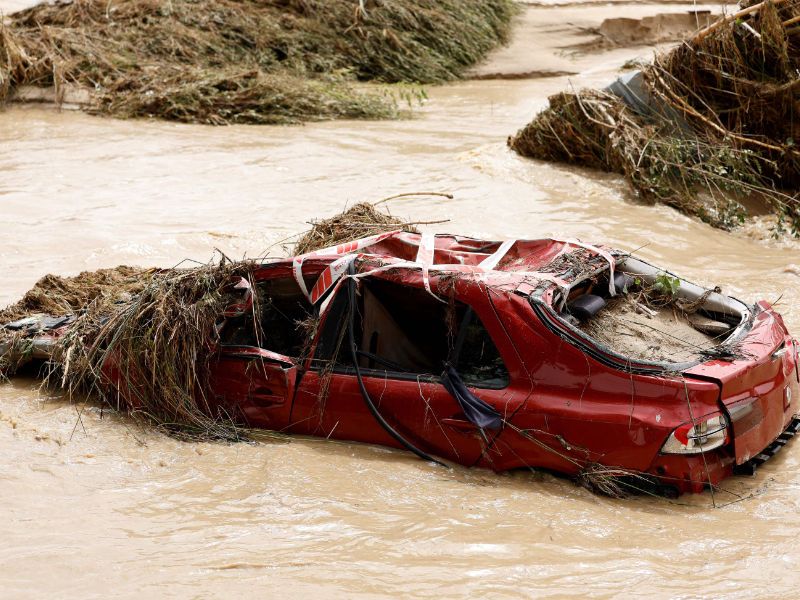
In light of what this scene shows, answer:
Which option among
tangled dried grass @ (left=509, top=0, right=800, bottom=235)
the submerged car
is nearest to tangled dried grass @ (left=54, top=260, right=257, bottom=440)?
the submerged car

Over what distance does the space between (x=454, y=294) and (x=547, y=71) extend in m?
17.2

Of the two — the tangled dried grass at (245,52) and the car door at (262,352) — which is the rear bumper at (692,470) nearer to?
the car door at (262,352)

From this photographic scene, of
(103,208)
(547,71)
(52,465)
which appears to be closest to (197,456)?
(52,465)

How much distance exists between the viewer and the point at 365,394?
6.05 metres

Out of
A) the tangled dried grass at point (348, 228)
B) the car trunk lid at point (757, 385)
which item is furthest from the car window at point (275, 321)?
the car trunk lid at point (757, 385)

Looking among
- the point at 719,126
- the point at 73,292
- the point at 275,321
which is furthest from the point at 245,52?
the point at 275,321

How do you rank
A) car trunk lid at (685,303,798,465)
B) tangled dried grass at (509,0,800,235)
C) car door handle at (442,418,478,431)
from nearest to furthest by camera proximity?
car trunk lid at (685,303,798,465), car door handle at (442,418,478,431), tangled dried grass at (509,0,800,235)

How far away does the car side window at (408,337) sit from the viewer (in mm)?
5918

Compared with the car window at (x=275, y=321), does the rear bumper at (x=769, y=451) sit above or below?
below

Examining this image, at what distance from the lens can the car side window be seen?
5.92 meters

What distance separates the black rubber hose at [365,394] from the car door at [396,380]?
3cm

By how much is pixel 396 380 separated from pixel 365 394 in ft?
0.64

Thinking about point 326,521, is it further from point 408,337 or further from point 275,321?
point 275,321

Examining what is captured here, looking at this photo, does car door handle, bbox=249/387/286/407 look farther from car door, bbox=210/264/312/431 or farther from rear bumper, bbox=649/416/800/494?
rear bumper, bbox=649/416/800/494
